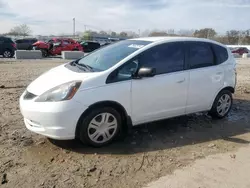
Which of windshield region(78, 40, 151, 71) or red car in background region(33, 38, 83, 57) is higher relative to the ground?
windshield region(78, 40, 151, 71)

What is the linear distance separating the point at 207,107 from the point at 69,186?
3.42 m

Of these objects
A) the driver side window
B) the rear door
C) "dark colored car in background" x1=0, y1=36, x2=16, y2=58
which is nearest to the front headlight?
the driver side window

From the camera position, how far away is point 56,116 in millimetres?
4094

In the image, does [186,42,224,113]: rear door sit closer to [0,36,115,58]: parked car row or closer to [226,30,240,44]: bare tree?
[0,36,115,58]: parked car row

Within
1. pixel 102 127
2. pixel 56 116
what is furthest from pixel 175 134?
pixel 56 116

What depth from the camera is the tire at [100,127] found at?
4320 millimetres

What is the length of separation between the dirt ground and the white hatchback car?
301mm

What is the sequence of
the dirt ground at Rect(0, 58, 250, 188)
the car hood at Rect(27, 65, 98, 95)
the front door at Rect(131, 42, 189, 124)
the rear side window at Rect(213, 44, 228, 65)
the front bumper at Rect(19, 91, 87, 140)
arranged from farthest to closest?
the rear side window at Rect(213, 44, 228, 65) < the front door at Rect(131, 42, 189, 124) < the car hood at Rect(27, 65, 98, 95) < the front bumper at Rect(19, 91, 87, 140) < the dirt ground at Rect(0, 58, 250, 188)

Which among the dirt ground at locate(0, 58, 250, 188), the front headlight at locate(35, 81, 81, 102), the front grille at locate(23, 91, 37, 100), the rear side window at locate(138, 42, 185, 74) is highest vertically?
the rear side window at locate(138, 42, 185, 74)

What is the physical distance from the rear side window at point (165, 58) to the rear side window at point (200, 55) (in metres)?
0.23

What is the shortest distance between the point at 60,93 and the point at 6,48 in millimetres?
19732

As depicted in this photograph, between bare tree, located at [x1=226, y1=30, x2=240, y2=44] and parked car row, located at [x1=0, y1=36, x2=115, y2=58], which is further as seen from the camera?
bare tree, located at [x1=226, y1=30, x2=240, y2=44]

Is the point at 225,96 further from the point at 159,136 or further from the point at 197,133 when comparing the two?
the point at 159,136

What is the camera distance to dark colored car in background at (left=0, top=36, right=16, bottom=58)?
71.7ft
